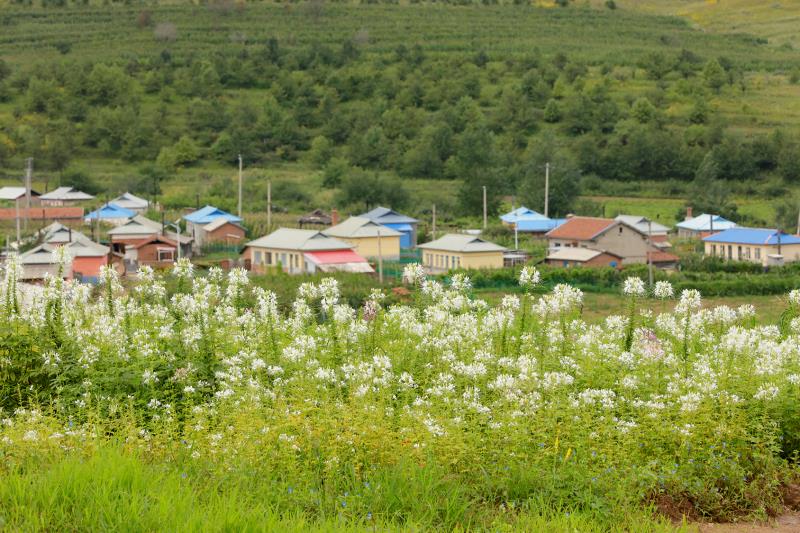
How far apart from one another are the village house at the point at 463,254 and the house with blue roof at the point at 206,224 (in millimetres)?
10075

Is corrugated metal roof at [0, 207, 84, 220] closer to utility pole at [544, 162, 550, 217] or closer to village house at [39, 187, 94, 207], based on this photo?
village house at [39, 187, 94, 207]

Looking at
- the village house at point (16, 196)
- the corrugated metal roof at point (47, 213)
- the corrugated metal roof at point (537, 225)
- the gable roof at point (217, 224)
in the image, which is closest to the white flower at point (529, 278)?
the gable roof at point (217, 224)

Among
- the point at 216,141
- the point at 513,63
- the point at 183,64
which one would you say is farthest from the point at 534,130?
the point at 183,64

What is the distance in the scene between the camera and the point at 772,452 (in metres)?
6.73

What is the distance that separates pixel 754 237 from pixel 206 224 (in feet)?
71.9

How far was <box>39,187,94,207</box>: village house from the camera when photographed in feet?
184

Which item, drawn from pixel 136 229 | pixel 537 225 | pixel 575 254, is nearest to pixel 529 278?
pixel 575 254

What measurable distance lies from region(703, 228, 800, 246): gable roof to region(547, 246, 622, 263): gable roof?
5.12m

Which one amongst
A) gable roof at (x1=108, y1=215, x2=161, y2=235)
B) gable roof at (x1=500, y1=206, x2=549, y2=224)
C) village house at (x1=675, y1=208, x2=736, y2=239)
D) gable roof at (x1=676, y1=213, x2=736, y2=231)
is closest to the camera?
gable roof at (x1=108, y1=215, x2=161, y2=235)

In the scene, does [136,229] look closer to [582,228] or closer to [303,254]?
[303,254]

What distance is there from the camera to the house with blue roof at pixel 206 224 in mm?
43875

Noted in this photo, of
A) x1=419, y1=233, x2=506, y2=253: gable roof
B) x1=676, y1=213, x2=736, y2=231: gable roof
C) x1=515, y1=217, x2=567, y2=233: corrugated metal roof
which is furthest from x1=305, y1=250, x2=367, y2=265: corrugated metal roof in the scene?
x1=676, y1=213, x2=736, y2=231: gable roof

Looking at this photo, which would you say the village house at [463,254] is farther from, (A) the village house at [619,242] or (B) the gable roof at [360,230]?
(A) the village house at [619,242]

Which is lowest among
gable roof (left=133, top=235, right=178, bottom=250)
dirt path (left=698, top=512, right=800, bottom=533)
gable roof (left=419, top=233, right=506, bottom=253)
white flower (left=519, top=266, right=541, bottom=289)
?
dirt path (left=698, top=512, right=800, bottom=533)
